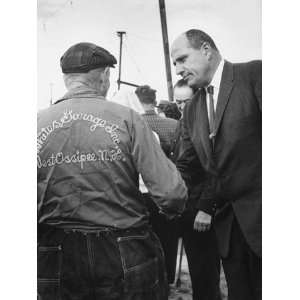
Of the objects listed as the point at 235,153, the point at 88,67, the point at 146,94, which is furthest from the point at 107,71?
the point at 235,153

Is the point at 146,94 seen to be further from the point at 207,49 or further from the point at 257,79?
the point at 257,79

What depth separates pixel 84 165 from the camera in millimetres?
1842

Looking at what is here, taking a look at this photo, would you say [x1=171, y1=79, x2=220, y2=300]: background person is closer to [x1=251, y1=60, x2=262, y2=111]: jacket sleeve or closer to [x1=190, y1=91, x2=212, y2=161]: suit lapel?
[x1=190, y1=91, x2=212, y2=161]: suit lapel

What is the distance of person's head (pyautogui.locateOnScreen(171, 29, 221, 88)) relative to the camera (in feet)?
7.25

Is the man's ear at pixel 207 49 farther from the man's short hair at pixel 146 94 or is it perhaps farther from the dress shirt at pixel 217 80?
the man's short hair at pixel 146 94

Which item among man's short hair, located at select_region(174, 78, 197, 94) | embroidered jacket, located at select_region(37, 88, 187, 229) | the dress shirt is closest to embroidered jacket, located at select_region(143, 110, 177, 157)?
man's short hair, located at select_region(174, 78, 197, 94)

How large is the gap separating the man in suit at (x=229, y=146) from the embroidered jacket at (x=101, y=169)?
336 millimetres

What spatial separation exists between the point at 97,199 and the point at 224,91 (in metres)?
0.72

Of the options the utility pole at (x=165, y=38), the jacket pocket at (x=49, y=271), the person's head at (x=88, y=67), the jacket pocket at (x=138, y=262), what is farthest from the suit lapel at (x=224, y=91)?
the jacket pocket at (x=49, y=271)

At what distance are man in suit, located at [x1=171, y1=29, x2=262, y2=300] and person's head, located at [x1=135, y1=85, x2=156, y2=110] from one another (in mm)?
150

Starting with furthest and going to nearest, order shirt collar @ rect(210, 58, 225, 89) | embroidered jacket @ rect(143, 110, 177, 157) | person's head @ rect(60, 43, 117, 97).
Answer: embroidered jacket @ rect(143, 110, 177, 157) → shirt collar @ rect(210, 58, 225, 89) → person's head @ rect(60, 43, 117, 97)

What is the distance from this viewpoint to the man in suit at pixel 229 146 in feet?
6.81
